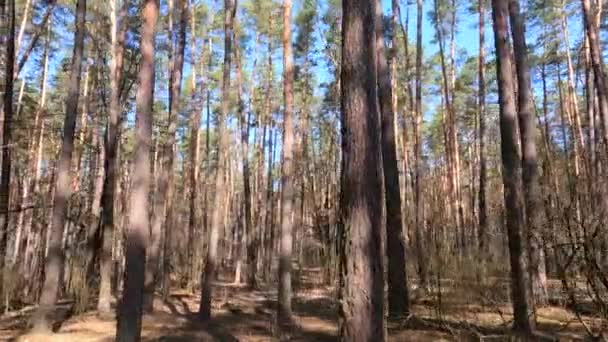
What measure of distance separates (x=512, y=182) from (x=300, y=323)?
4422mm

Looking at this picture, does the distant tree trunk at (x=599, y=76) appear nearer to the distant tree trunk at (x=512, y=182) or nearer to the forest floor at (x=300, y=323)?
the distant tree trunk at (x=512, y=182)

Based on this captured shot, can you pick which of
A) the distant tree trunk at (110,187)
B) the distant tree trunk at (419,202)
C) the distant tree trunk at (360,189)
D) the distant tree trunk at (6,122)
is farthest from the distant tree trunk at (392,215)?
the distant tree trunk at (6,122)

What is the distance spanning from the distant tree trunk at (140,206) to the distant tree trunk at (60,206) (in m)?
2.78

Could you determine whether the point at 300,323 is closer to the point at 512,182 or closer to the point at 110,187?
the point at 512,182

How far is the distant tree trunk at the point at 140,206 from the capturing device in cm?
655

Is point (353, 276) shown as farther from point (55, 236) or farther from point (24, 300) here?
point (24, 300)

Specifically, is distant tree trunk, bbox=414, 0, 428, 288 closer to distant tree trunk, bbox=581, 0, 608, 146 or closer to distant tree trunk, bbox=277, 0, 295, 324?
distant tree trunk, bbox=277, 0, 295, 324

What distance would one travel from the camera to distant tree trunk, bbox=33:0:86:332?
877 centimetres

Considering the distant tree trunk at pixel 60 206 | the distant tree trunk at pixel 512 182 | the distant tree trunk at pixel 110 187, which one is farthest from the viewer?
the distant tree trunk at pixel 110 187

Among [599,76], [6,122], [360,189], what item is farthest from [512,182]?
[6,122]

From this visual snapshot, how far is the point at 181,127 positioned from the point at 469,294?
1004 inches

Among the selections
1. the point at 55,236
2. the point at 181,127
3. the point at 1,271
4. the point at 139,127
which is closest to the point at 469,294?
the point at 139,127

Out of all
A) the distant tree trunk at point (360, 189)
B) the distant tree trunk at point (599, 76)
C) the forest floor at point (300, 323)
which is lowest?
the forest floor at point (300, 323)

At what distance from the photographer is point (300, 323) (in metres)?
9.31
